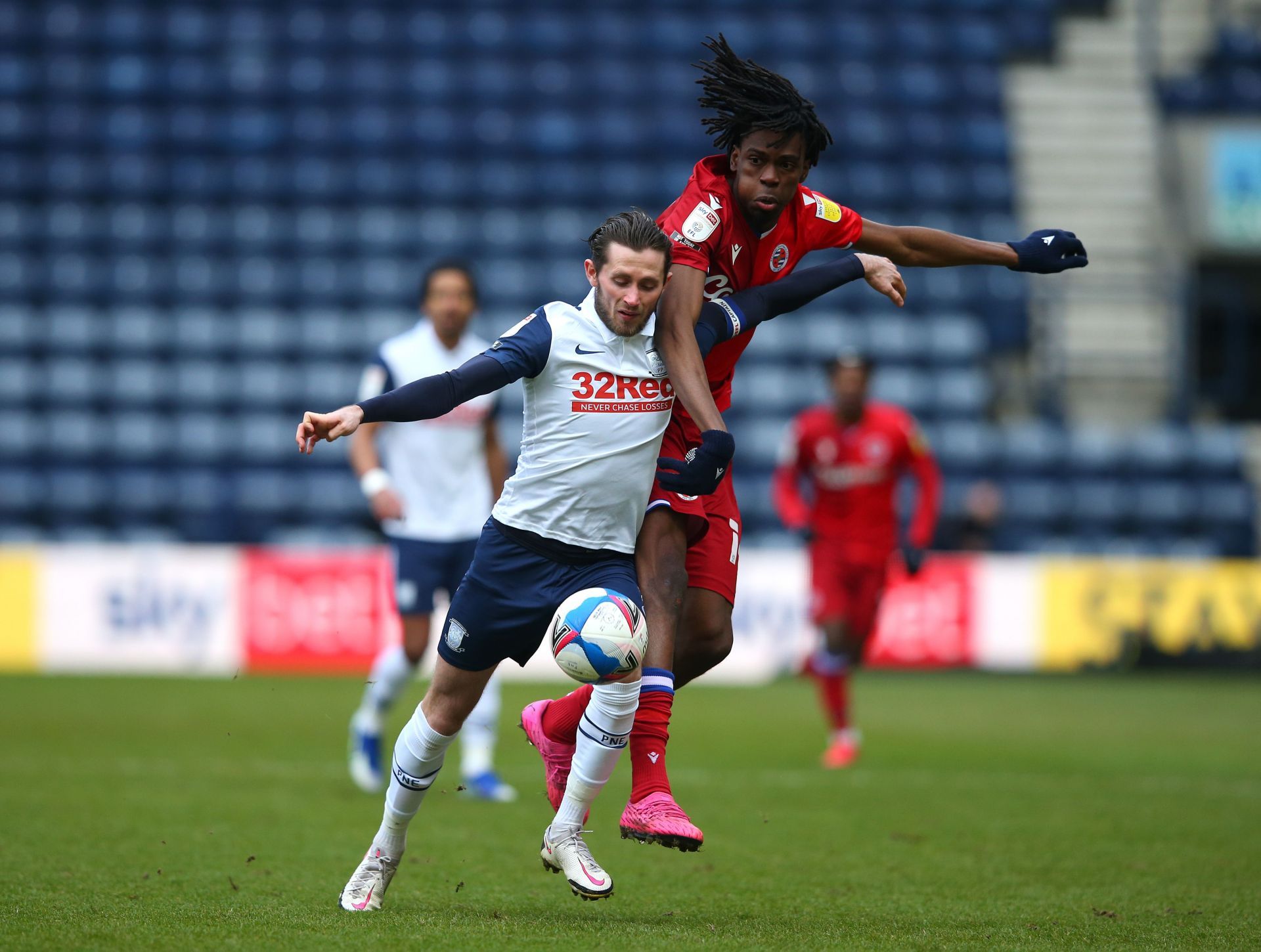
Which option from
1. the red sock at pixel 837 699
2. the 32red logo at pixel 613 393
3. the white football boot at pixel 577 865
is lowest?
the red sock at pixel 837 699

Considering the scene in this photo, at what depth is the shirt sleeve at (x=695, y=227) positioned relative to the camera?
510 centimetres

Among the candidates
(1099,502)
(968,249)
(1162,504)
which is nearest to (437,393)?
(968,249)

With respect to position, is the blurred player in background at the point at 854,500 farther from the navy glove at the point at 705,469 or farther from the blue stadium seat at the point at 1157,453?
the blue stadium seat at the point at 1157,453

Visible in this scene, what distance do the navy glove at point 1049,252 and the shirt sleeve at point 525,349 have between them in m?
1.81

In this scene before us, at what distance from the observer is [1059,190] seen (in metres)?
21.2

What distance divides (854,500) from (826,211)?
4.86 m

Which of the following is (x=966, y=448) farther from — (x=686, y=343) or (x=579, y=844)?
(x=579, y=844)

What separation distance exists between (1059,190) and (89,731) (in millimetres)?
15487

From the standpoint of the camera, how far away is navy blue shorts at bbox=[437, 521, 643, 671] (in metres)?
4.91

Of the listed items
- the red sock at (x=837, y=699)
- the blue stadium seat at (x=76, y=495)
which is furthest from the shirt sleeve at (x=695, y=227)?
the blue stadium seat at (x=76, y=495)

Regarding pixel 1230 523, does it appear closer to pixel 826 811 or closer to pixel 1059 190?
pixel 1059 190

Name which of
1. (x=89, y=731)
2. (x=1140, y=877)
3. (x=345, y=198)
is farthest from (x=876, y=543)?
(x=345, y=198)

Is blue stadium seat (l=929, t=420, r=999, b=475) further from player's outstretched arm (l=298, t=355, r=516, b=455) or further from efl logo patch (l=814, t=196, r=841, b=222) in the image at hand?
player's outstretched arm (l=298, t=355, r=516, b=455)

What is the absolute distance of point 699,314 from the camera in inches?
199
